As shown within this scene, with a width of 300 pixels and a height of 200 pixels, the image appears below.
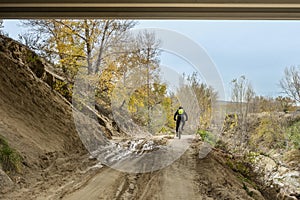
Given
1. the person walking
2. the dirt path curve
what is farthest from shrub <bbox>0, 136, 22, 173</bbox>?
the person walking

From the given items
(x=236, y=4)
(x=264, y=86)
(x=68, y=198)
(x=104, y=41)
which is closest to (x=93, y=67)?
(x=104, y=41)

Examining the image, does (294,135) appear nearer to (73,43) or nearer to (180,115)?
(180,115)

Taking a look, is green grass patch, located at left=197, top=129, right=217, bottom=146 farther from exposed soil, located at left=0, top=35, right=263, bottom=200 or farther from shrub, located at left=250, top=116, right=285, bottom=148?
shrub, located at left=250, top=116, right=285, bottom=148

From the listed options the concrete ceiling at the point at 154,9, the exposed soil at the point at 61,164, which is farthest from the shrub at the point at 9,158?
the concrete ceiling at the point at 154,9

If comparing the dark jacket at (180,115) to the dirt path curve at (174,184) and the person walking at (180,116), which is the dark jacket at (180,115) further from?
the dirt path curve at (174,184)

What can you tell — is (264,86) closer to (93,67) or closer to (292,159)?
(292,159)

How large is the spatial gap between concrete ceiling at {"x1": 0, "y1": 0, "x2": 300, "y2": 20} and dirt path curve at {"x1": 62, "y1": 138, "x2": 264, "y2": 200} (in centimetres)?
67

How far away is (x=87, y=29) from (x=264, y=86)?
0.93m

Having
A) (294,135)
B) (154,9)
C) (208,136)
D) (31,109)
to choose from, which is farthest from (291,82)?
(31,109)

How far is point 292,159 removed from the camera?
123 centimetres

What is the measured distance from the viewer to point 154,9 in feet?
3.95

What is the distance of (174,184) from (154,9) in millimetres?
794

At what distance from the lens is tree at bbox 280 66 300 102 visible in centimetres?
126

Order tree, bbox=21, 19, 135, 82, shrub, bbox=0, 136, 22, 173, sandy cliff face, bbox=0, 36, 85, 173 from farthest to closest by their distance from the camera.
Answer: tree, bbox=21, 19, 135, 82 → sandy cliff face, bbox=0, 36, 85, 173 → shrub, bbox=0, 136, 22, 173
